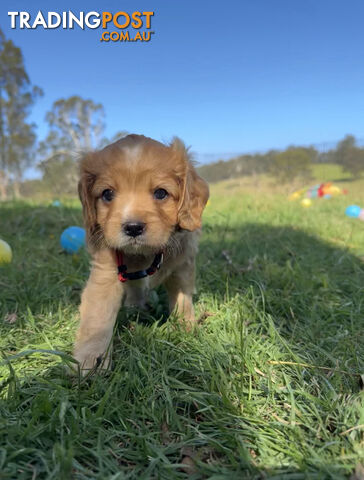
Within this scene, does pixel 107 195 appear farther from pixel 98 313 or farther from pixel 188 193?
pixel 98 313

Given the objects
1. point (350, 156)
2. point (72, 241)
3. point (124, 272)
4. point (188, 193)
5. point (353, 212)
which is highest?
point (350, 156)

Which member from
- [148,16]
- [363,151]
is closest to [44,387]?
[148,16]

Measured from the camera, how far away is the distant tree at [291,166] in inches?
719

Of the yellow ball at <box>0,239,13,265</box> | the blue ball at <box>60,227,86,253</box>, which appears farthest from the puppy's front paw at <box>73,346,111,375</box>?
the blue ball at <box>60,227,86,253</box>

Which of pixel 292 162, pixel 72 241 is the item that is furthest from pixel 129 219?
pixel 292 162

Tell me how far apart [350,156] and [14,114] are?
20.3 meters

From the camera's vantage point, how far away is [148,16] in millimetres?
4812

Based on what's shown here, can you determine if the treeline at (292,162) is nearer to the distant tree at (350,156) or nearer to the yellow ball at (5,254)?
the distant tree at (350,156)

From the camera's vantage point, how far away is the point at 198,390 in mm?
1671

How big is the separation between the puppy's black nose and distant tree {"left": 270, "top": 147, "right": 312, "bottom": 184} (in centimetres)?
1720

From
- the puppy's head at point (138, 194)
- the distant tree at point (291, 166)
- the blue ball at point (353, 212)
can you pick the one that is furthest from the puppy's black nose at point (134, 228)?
the distant tree at point (291, 166)

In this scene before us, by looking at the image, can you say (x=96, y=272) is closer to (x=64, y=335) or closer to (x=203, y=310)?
(x=64, y=335)

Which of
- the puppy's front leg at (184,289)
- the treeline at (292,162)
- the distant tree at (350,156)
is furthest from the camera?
the distant tree at (350,156)

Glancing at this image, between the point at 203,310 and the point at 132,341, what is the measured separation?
2.24 ft
